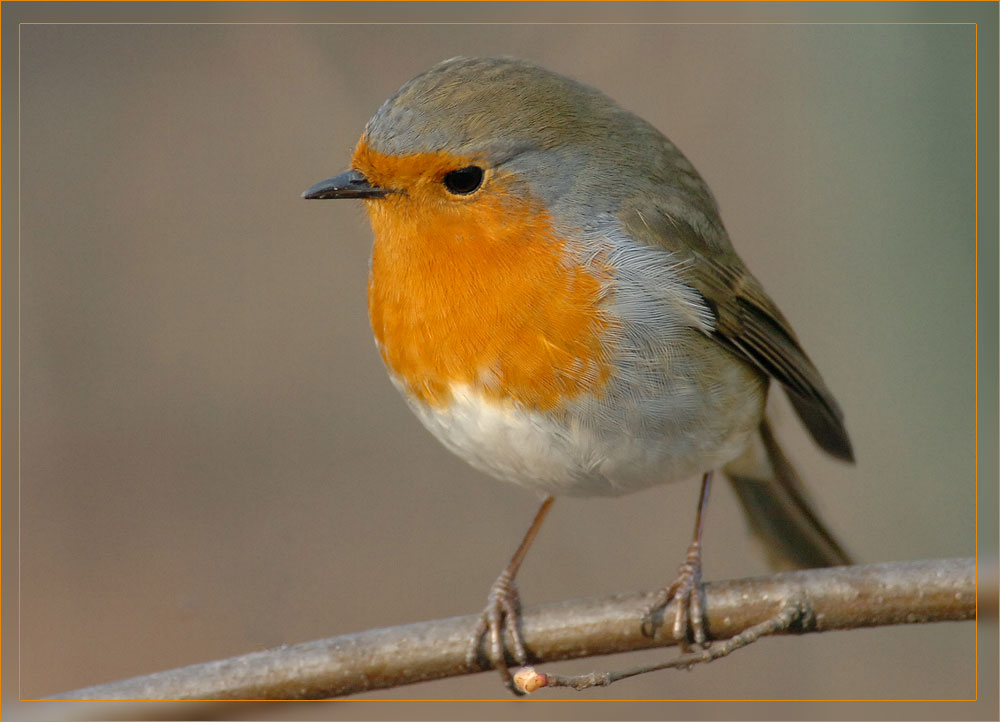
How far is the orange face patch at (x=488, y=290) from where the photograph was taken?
251 centimetres

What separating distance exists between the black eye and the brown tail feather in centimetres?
135

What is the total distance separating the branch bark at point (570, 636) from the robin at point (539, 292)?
0.40 ft

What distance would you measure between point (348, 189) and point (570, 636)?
1203mm

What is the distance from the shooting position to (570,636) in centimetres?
262

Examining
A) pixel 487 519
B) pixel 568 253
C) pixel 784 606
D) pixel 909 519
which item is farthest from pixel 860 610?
pixel 487 519

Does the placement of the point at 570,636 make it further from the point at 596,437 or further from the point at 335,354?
the point at 335,354

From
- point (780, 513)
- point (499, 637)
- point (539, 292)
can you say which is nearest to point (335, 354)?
point (780, 513)

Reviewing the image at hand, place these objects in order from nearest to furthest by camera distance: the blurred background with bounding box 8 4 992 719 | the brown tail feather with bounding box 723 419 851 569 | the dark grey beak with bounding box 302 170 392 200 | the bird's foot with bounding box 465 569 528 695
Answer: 1. the dark grey beak with bounding box 302 170 392 200
2. the bird's foot with bounding box 465 569 528 695
3. the brown tail feather with bounding box 723 419 851 569
4. the blurred background with bounding box 8 4 992 719

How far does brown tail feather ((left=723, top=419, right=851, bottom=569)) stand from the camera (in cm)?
340

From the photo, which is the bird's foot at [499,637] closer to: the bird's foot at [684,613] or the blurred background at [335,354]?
the bird's foot at [684,613]

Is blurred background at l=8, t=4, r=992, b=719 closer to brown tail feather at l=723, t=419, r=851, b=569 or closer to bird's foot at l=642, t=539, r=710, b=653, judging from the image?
brown tail feather at l=723, t=419, r=851, b=569

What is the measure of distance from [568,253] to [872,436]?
244cm

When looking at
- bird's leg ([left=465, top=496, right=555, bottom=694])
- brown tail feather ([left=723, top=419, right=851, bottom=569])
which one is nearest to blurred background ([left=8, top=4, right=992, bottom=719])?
brown tail feather ([left=723, top=419, right=851, bottom=569])

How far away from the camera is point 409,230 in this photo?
8.46 ft
